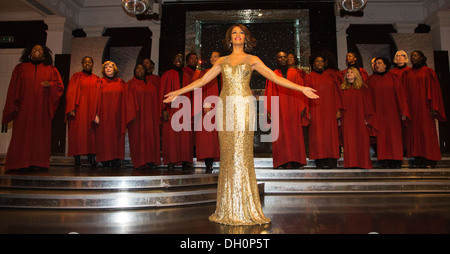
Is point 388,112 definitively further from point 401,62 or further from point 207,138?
point 207,138

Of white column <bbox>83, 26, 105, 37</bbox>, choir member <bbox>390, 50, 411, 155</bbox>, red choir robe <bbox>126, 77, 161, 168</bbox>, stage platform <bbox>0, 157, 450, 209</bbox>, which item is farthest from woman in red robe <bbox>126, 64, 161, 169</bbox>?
choir member <bbox>390, 50, 411, 155</bbox>

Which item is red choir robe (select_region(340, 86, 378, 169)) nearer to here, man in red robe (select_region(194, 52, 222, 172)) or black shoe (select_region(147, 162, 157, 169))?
man in red robe (select_region(194, 52, 222, 172))

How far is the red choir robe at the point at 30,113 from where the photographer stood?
523cm

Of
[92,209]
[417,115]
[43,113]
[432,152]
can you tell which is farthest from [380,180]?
[43,113]

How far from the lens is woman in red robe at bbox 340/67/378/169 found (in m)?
5.73

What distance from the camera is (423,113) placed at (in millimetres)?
5980

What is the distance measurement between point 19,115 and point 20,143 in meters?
0.50

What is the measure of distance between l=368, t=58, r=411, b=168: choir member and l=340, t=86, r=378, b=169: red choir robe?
0.20 m

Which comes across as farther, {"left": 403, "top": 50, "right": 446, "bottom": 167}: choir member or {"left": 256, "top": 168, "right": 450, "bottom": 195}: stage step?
{"left": 403, "top": 50, "right": 446, "bottom": 167}: choir member

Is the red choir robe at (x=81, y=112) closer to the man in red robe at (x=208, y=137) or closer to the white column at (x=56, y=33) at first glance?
the man in red robe at (x=208, y=137)

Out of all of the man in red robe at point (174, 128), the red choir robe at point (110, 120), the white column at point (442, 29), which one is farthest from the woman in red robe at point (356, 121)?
the white column at point (442, 29)

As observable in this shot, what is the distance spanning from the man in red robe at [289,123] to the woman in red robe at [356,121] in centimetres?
78

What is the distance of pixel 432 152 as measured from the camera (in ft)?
19.0
